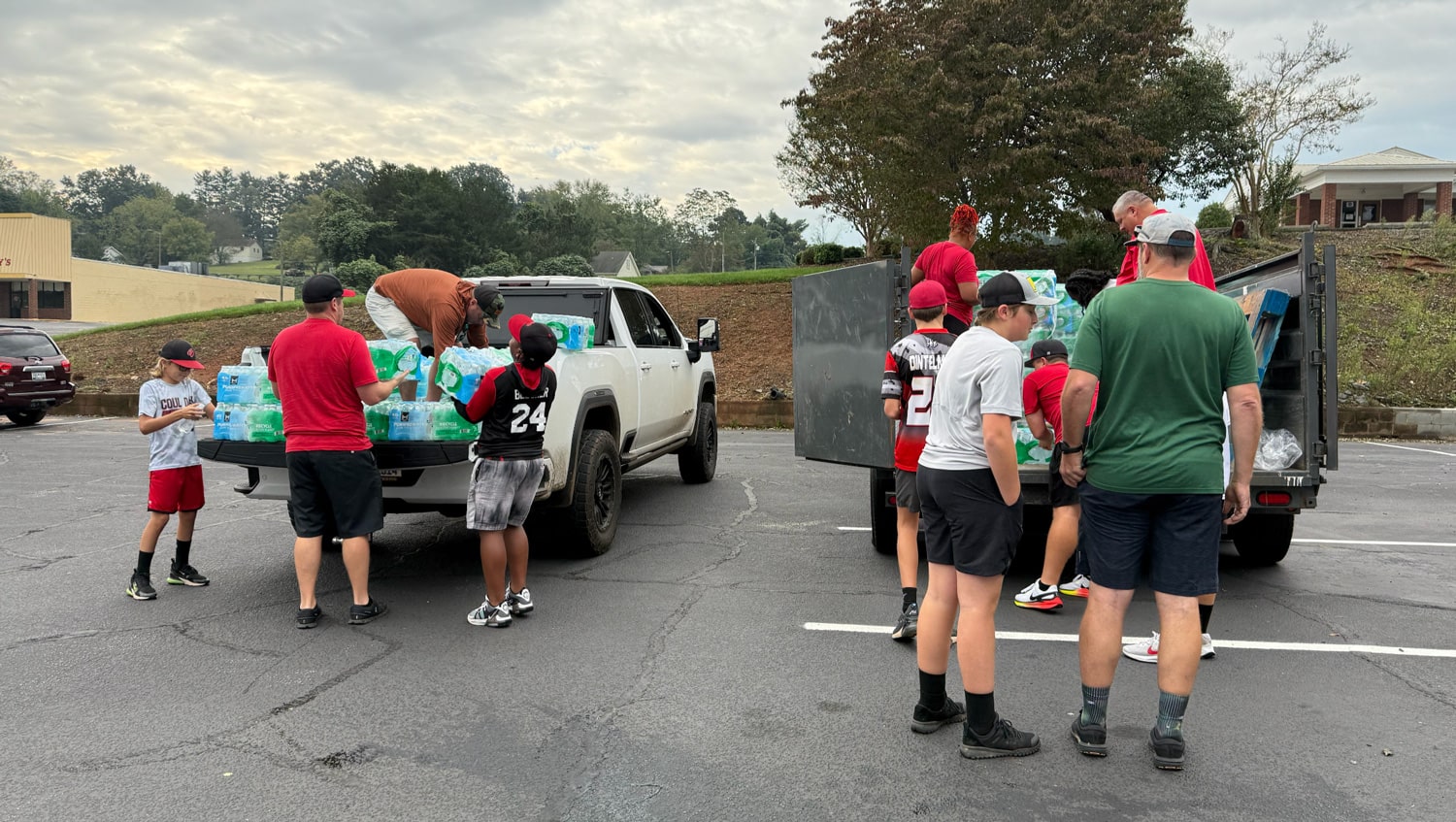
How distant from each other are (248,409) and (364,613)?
4.73ft

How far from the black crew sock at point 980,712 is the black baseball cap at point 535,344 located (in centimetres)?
273

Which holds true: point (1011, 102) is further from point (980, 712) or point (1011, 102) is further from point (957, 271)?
point (980, 712)

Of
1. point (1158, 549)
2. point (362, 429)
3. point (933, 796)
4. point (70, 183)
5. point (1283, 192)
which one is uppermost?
point (70, 183)

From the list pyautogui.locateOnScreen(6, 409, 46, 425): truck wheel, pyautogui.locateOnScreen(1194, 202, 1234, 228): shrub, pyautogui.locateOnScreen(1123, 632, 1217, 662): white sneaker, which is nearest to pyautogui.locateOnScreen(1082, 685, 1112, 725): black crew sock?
pyautogui.locateOnScreen(1123, 632, 1217, 662): white sneaker

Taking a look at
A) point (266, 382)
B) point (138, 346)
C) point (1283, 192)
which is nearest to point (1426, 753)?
point (266, 382)

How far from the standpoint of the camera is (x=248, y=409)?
548 centimetres

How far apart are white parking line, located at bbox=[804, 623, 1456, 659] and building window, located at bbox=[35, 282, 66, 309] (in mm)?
65595

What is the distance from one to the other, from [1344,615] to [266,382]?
6333mm

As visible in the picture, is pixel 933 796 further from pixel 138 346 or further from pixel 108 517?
pixel 138 346

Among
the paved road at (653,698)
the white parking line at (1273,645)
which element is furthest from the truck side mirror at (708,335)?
the white parking line at (1273,645)

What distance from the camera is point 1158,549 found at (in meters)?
3.43

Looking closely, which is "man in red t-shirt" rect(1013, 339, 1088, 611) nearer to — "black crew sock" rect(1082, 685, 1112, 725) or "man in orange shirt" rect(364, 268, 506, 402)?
"black crew sock" rect(1082, 685, 1112, 725)

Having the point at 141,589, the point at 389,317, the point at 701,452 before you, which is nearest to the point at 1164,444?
the point at 389,317

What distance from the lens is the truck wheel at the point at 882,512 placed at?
6109mm
